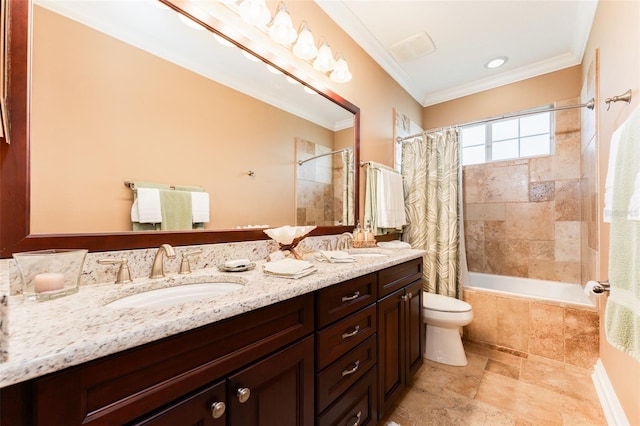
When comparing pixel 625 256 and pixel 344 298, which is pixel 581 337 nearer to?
pixel 625 256

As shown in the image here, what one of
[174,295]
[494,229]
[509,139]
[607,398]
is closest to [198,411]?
[174,295]

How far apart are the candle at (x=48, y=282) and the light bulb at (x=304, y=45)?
154cm

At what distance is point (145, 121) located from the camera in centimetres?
98

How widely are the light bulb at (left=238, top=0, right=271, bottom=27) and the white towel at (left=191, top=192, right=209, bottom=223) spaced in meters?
0.91

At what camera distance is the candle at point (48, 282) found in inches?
26.7

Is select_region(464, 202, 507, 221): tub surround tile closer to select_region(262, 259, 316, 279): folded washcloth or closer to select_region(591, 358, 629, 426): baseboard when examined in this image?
select_region(591, 358, 629, 426): baseboard

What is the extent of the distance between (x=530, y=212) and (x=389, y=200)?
5.40ft

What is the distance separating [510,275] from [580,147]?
1.38m

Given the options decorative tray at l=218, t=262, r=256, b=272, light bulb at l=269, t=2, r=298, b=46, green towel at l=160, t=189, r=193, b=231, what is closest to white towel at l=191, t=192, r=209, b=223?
green towel at l=160, t=189, r=193, b=231

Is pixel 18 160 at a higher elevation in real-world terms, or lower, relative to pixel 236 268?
higher

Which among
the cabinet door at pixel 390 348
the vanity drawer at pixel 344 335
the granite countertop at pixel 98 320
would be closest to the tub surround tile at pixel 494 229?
the cabinet door at pixel 390 348

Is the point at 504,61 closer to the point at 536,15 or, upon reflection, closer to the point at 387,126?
the point at 536,15

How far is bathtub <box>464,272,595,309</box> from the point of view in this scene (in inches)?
91.0

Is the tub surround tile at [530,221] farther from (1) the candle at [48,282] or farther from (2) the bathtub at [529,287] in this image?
(1) the candle at [48,282]
